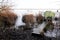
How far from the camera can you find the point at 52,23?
255 cm

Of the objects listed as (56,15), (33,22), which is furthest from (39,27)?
(56,15)

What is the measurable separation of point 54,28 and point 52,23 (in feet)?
0.29

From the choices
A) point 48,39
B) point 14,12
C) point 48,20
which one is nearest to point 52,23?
point 48,20

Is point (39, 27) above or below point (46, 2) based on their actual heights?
below

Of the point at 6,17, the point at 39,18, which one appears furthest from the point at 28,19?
the point at 6,17

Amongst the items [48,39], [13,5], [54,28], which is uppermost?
[13,5]

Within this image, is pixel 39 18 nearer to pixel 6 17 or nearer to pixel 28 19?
pixel 28 19

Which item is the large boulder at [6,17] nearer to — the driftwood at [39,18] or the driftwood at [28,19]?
the driftwood at [28,19]

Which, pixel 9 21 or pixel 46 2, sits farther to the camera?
pixel 46 2

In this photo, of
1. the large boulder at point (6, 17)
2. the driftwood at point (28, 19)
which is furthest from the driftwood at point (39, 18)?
the large boulder at point (6, 17)

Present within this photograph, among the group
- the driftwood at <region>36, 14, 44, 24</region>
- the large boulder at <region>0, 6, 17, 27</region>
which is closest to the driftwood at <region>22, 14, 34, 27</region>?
the driftwood at <region>36, 14, 44, 24</region>

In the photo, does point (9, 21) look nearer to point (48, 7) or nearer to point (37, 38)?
point (37, 38)

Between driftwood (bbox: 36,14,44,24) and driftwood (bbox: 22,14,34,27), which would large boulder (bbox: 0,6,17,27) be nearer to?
driftwood (bbox: 22,14,34,27)

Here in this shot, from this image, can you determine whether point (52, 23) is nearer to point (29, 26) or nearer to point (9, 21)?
point (29, 26)
